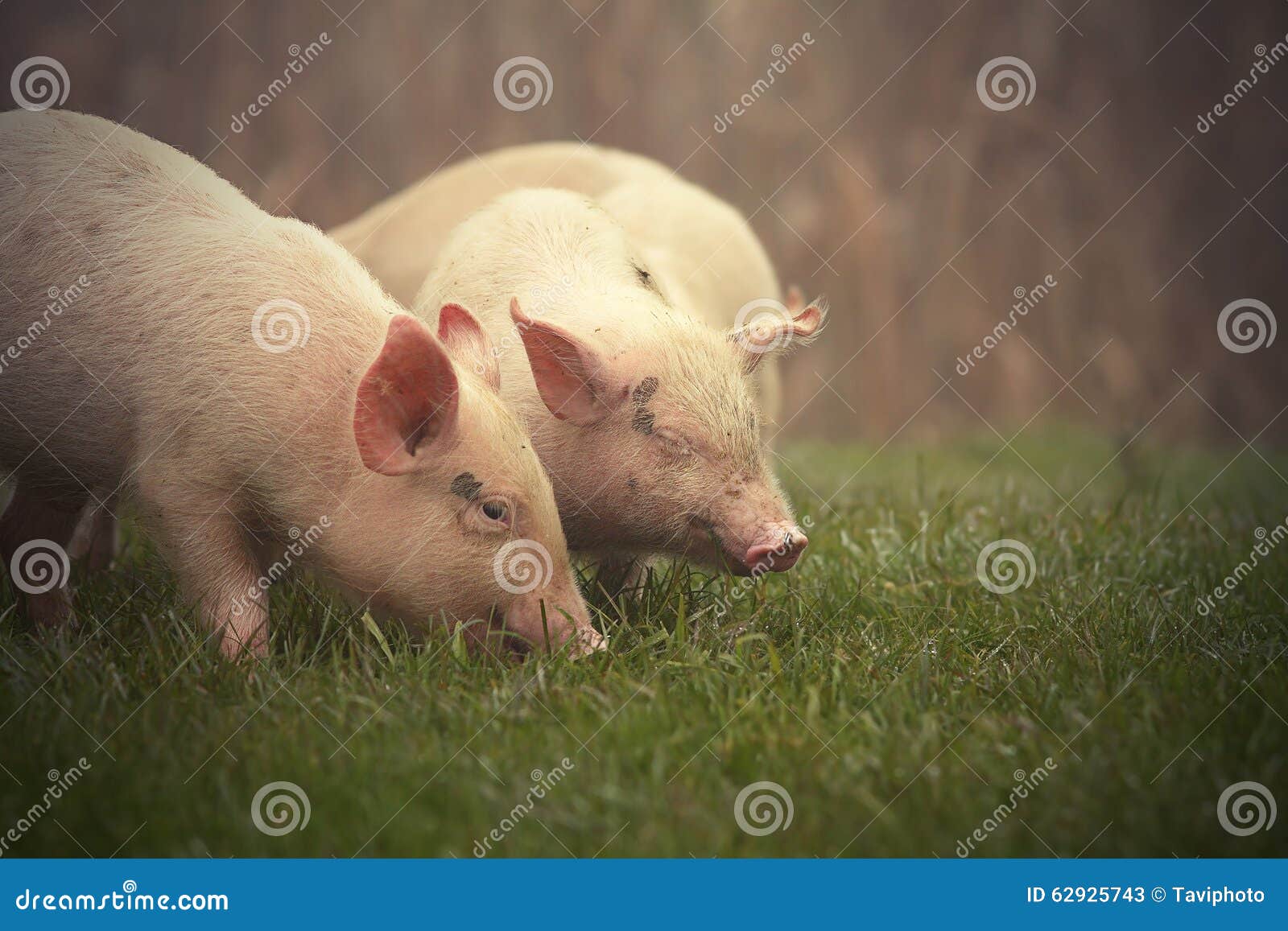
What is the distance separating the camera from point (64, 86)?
5980 millimetres

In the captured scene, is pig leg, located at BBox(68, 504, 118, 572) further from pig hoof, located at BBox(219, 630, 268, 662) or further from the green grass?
pig hoof, located at BBox(219, 630, 268, 662)

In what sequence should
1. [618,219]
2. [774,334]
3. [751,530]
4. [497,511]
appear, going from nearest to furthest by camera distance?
[497,511] → [751,530] → [774,334] → [618,219]

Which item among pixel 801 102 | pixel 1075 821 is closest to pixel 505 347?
pixel 1075 821

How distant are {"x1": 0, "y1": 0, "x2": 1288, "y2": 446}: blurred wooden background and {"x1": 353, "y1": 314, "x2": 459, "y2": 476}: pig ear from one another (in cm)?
561

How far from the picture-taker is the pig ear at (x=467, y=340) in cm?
336

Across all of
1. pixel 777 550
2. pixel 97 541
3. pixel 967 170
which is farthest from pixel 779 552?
pixel 967 170

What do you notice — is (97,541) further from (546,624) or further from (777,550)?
(777,550)

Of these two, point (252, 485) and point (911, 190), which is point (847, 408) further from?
point (252, 485)

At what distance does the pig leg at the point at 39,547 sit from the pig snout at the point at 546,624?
1.41m

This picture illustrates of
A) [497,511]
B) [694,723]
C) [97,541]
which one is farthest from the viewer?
[97,541]

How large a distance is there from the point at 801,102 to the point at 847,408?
2.40 m

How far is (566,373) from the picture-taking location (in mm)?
3377

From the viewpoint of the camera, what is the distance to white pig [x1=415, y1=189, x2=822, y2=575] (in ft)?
11.0

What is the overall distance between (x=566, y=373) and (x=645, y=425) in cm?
26
